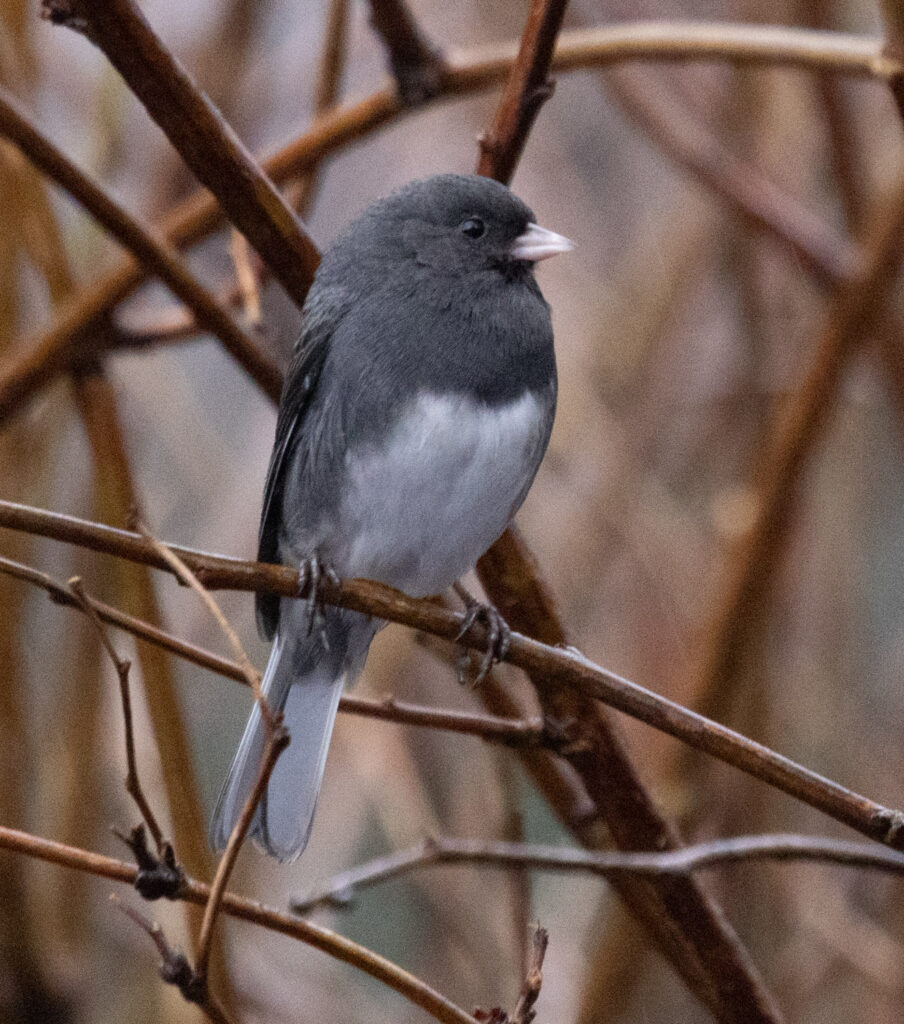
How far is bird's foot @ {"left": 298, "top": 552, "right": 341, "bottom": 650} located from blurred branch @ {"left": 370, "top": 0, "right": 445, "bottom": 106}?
24.1 inches

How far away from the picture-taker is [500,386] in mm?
1451

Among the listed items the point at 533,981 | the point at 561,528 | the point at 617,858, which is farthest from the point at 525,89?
the point at 561,528

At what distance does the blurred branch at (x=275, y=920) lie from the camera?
871 mm

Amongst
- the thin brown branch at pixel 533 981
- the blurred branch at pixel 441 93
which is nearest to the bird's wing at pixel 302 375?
the blurred branch at pixel 441 93

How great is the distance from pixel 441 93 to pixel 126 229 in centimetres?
47

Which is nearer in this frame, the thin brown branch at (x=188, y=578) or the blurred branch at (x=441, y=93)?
the thin brown branch at (x=188, y=578)

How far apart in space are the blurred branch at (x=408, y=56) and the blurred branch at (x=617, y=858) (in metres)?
0.93

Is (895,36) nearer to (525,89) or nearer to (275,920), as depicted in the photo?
(525,89)

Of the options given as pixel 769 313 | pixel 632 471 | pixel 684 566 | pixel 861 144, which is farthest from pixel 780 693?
pixel 861 144

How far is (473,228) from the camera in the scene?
160 centimetres

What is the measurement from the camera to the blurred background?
191 cm

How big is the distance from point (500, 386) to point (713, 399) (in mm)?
1301

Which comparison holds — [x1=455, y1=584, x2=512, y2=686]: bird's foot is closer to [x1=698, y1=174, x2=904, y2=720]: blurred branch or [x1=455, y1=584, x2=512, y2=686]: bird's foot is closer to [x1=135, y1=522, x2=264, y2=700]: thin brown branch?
[x1=135, y1=522, x2=264, y2=700]: thin brown branch

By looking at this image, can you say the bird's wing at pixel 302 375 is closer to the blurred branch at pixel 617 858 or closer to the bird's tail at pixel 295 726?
the bird's tail at pixel 295 726
